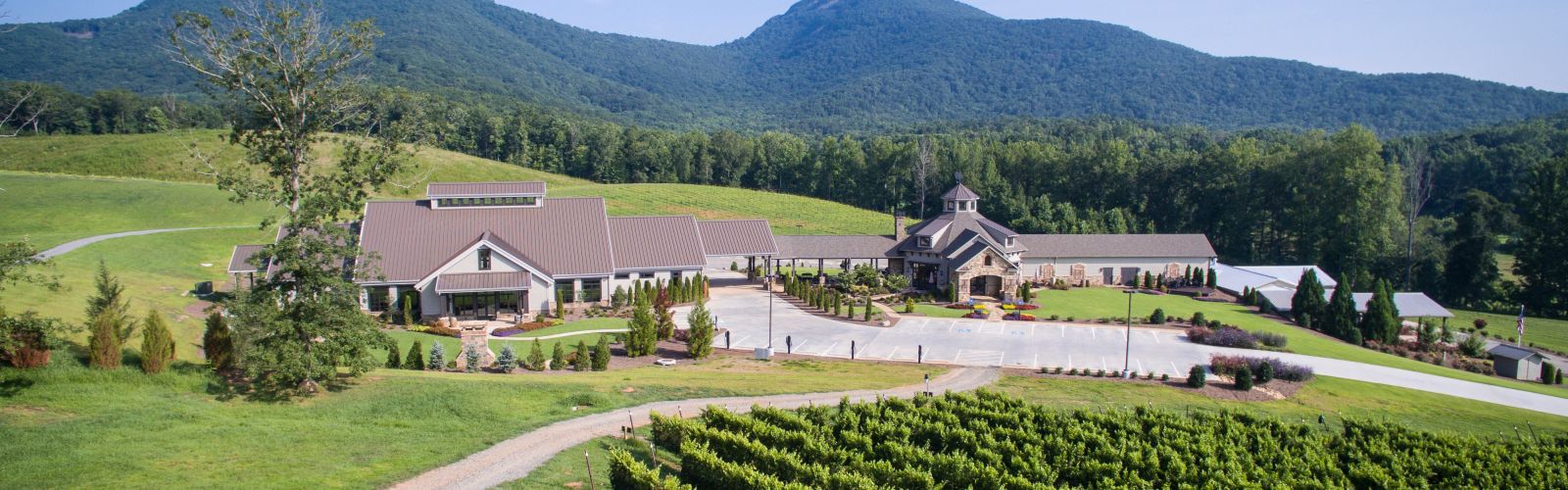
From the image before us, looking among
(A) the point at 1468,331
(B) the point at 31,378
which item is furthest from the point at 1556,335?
(B) the point at 31,378

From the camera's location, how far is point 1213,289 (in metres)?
53.7

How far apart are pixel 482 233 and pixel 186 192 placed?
41.2 m

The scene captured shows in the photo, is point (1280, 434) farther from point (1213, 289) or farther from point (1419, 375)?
point (1213, 289)

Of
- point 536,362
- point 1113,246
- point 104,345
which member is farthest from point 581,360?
point 1113,246

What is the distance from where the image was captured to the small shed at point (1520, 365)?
34.0m

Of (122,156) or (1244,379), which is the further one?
(122,156)

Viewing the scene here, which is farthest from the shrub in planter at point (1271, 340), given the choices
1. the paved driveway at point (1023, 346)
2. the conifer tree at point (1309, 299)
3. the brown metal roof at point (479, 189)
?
the brown metal roof at point (479, 189)

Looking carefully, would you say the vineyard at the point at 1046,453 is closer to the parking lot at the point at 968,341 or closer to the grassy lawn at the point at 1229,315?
the parking lot at the point at 968,341

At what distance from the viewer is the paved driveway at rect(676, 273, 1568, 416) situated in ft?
99.1

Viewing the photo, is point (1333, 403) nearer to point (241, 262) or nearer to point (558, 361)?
point (558, 361)

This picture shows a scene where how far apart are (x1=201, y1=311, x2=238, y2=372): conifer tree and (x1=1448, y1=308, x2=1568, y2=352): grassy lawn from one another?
187 feet

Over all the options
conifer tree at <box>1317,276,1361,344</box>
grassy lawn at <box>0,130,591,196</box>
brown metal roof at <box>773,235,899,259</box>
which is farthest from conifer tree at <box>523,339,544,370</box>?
grassy lawn at <box>0,130,591,196</box>

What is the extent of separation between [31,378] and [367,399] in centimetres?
644

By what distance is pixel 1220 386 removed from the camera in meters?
28.3
